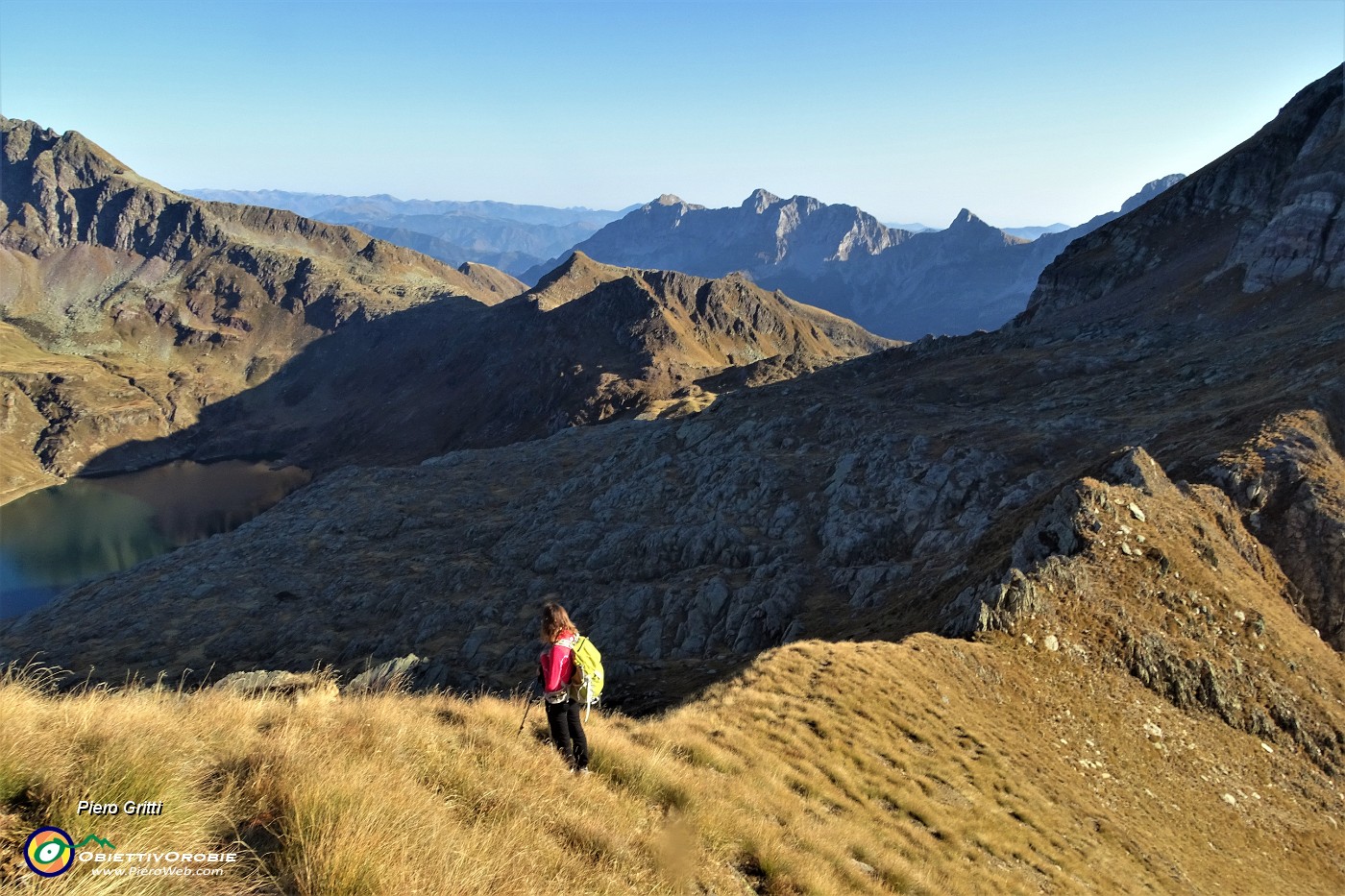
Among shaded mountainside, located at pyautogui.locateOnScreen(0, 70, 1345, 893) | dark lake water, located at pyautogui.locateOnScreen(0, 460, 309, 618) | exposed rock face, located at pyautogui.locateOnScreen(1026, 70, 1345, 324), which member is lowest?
dark lake water, located at pyautogui.locateOnScreen(0, 460, 309, 618)

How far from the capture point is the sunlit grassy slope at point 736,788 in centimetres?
532

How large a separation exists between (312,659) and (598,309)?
139 metres

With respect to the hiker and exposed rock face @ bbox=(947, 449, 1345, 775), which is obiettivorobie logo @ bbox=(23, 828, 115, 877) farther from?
exposed rock face @ bbox=(947, 449, 1345, 775)

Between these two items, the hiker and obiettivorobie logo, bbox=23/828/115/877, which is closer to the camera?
obiettivorobie logo, bbox=23/828/115/877

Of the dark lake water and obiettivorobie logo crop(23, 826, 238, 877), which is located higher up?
obiettivorobie logo crop(23, 826, 238, 877)

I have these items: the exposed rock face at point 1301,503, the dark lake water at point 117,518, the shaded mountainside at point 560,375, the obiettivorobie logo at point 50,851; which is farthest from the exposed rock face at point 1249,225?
the dark lake water at point 117,518

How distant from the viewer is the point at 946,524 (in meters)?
38.0

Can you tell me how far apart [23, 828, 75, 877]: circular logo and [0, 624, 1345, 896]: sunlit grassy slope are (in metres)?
0.11

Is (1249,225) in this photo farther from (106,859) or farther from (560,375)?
(560,375)

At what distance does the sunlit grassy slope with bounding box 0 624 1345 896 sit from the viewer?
532 cm

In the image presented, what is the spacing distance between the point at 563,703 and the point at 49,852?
5117 mm

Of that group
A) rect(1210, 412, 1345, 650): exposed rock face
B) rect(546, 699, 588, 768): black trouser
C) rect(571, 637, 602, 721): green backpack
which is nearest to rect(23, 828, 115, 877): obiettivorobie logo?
rect(546, 699, 588, 768): black trouser

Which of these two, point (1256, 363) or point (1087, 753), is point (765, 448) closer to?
point (1256, 363)

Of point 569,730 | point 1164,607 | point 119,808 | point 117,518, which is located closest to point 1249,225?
point 1164,607
